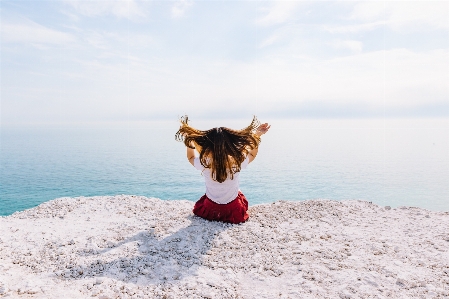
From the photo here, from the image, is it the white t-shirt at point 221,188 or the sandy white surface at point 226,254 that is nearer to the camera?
the sandy white surface at point 226,254

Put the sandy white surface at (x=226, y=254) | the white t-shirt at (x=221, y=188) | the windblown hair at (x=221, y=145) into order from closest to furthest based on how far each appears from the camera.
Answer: the sandy white surface at (x=226, y=254) → the windblown hair at (x=221, y=145) → the white t-shirt at (x=221, y=188)

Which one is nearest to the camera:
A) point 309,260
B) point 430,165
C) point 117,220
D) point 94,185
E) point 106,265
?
point 106,265

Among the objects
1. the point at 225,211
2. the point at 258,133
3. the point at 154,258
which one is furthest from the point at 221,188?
the point at 154,258

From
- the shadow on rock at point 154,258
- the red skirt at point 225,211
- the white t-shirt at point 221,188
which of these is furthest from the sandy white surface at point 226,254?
the white t-shirt at point 221,188

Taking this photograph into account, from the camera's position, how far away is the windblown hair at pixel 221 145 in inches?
276

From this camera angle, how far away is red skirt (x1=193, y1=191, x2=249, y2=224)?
7699mm

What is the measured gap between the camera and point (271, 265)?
18.7 feet

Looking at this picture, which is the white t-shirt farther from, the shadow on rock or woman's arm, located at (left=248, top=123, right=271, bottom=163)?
the shadow on rock

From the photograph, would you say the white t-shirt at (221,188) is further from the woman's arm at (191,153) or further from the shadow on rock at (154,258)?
the shadow on rock at (154,258)

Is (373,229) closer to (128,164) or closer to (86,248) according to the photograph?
Result: (86,248)

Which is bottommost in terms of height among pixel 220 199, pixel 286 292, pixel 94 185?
pixel 94 185

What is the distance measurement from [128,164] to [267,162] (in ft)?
61.5

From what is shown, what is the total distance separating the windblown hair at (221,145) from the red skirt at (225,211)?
751 millimetres

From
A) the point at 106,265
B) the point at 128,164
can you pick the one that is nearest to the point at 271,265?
the point at 106,265
